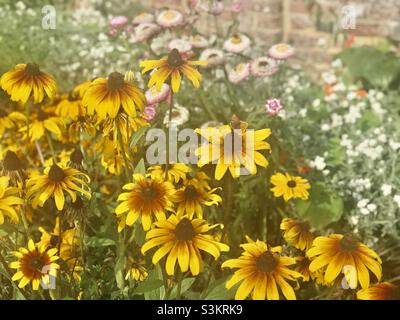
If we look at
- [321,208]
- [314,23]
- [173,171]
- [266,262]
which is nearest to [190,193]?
[173,171]

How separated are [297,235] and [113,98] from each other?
22.3 inches

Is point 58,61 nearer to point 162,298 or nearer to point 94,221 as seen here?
point 94,221

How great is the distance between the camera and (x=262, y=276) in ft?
4.13

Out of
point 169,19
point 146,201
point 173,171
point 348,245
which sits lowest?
point 348,245

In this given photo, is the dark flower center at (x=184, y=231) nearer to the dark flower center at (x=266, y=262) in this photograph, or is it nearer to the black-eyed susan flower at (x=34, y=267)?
the dark flower center at (x=266, y=262)

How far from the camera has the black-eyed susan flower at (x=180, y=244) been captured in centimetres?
125

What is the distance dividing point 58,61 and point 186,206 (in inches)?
90.4

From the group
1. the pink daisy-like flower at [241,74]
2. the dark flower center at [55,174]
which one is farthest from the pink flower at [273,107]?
the dark flower center at [55,174]

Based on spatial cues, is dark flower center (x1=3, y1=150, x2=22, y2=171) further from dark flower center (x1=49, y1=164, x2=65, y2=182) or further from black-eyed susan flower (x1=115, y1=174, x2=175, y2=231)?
black-eyed susan flower (x1=115, y1=174, x2=175, y2=231)

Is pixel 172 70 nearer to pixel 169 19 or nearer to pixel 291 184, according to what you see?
pixel 291 184

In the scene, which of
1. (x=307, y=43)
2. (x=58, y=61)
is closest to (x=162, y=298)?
(x=58, y=61)

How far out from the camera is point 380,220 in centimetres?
221

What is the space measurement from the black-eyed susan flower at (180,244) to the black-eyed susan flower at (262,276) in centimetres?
6

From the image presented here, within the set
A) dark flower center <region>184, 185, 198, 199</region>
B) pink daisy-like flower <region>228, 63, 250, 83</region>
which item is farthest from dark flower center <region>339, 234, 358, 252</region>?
pink daisy-like flower <region>228, 63, 250, 83</region>
